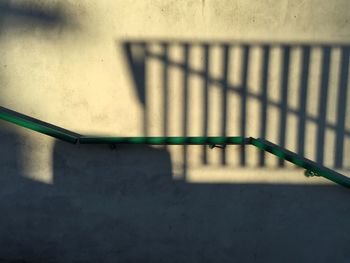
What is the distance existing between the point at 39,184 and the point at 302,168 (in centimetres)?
217

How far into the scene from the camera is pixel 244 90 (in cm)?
369

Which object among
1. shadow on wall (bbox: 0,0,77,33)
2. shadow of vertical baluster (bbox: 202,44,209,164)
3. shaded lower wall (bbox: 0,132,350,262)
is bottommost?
shaded lower wall (bbox: 0,132,350,262)

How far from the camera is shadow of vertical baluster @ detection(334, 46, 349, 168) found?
3.68 meters

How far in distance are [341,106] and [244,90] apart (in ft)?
2.65

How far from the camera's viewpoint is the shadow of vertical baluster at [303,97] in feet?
12.0

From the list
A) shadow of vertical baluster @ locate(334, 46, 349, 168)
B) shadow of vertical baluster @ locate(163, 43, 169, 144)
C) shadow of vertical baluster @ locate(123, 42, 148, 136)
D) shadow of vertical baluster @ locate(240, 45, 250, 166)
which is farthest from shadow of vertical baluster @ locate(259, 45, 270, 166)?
shadow of vertical baluster @ locate(123, 42, 148, 136)

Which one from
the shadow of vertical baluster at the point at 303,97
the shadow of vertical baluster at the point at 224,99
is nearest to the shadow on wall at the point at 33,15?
the shadow of vertical baluster at the point at 224,99

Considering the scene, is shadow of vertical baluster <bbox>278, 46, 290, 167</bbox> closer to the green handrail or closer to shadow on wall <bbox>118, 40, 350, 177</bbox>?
shadow on wall <bbox>118, 40, 350, 177</bbox>

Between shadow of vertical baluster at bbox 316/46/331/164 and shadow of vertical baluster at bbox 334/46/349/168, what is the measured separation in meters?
0.11

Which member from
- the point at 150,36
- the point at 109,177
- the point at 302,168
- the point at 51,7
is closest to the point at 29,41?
the point at 51,7

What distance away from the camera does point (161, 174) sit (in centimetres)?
384

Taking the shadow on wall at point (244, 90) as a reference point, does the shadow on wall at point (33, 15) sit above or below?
above

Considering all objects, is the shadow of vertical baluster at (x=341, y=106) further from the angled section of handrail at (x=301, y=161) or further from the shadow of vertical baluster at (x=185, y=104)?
the shadow of vertical baluster at (x=185, y=104)

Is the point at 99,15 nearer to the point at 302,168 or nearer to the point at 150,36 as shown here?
the point at 150,36
